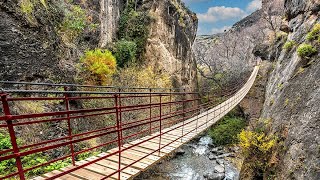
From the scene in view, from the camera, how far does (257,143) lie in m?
5.81

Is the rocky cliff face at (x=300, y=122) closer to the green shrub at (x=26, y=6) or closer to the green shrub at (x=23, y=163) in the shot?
the green shrub at (x=23, y=163)

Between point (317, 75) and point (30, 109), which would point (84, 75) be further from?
point (317, 75)

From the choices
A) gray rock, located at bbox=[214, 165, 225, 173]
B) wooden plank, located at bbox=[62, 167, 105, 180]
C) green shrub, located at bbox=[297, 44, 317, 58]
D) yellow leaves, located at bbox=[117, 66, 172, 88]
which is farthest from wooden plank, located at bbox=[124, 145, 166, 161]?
gray rock, located at bbox=[214, 165, 225, 173]

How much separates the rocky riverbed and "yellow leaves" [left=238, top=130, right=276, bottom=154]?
3989 millimetres

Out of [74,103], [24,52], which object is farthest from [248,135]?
[24,52]

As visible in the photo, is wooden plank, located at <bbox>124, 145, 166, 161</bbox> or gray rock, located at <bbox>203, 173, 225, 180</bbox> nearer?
wooden plank, located at <bbox>124, 145, 166, 161</bbox>

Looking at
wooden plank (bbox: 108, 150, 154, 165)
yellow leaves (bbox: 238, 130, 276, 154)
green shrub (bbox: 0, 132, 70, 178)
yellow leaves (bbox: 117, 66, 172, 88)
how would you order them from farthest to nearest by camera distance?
yellow leaves (bbox: 117, 66, 172, 88)
yellow leaves (bbox: 238, 130, 276, 154)
green shrub (bbox: 0, 132, 70, 178)
wooden plank (bbox: 108, 150, 154, 165)

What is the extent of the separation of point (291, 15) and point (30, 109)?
12179 mm

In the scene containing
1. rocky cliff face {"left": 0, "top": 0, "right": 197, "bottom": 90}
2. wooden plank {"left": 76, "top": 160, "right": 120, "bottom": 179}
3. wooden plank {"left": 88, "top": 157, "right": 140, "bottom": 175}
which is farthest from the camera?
rocky cliff face {"left": 0, "top": 0, "right": 197, "bottom": 90}

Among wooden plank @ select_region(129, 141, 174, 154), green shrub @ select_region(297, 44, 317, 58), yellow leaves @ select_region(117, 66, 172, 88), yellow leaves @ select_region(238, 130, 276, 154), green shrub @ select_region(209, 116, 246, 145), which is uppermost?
green shrub @ select_region(297, 44, 317, 58)

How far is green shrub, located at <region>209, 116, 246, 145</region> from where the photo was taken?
13709 millimetres

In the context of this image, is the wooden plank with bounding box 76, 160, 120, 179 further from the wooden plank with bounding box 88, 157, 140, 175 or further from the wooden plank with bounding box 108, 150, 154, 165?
the wooden plank with bounding box 108, 150, 154, 165

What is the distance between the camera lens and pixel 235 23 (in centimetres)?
4859

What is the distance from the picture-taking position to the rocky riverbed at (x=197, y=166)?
9.39 meters
